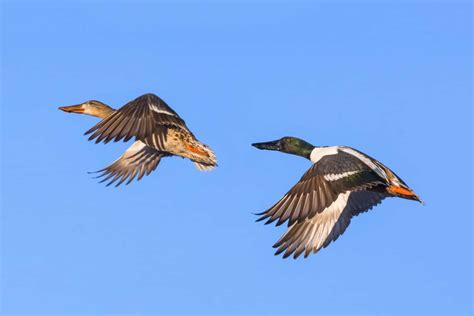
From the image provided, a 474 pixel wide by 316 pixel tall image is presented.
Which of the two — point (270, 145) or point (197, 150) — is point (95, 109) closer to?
point (197, 150)

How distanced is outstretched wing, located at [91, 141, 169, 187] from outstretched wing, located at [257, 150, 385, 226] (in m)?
3.99

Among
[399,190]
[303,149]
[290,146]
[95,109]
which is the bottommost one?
[399,190]

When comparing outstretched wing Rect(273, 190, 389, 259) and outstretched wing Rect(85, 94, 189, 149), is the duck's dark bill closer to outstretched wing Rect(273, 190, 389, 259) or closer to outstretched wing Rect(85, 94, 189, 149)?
outstretched wing Rect(85, 94, 189, 149)

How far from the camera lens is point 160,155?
15422 millimetres

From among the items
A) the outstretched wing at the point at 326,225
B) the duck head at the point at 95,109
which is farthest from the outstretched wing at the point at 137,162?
the outstretched wing at the point at 326,225

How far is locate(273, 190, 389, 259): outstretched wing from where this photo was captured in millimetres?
12375

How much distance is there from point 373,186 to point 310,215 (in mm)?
1334

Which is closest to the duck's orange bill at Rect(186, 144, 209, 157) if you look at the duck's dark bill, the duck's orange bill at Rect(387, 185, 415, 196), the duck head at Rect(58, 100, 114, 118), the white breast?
the duck's dark bill

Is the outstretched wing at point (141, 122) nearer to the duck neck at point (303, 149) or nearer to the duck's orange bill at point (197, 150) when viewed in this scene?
the duck's orange bill at point (197, 150)

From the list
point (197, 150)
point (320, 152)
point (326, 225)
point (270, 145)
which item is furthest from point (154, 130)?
point (326, 225)

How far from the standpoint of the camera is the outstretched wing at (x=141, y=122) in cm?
1283

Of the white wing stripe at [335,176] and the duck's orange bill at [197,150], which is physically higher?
the duck's orange bill at [197,150]

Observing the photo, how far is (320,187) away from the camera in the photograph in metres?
11.7

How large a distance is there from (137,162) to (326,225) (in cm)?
387
